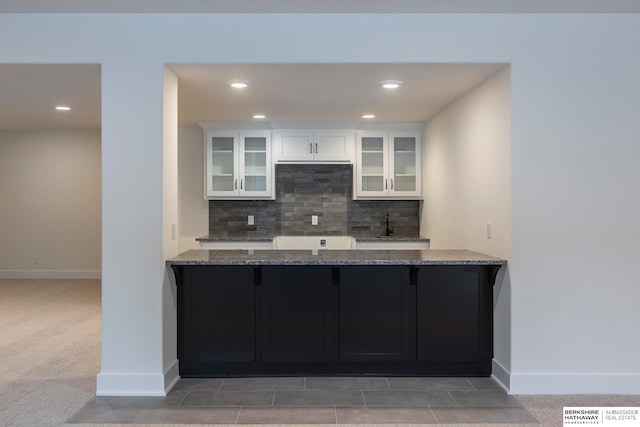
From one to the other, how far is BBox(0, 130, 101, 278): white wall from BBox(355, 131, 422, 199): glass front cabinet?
4.26m

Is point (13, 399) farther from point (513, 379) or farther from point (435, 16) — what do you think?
point (435, 16)

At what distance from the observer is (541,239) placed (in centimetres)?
315

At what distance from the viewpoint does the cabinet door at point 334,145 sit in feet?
18.3

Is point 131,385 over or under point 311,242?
under

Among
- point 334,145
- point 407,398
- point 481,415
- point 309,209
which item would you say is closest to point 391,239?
point 309,209

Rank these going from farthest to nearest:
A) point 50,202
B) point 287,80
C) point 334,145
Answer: point 50,202
point 334,145
point 287,80

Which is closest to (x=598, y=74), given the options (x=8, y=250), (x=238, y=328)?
(x=238, y=328)

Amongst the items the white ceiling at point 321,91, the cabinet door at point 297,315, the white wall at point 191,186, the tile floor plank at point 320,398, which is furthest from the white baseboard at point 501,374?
the white wall at point 191,186

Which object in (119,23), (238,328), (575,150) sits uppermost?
(119,23)

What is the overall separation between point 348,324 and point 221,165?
2.96 metres

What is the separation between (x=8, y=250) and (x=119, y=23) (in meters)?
5.75

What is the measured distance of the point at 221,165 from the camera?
18.5 ft

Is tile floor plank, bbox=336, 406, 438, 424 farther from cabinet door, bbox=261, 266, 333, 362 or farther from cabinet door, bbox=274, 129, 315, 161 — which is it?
cabinet door, bbox=274, 129, 315, 161

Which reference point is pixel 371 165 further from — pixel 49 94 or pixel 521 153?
pixel 49 94
